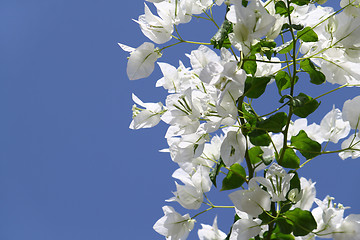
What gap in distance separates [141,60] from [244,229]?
38 centimetres

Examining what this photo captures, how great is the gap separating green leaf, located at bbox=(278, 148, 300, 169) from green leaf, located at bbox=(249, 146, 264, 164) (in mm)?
49

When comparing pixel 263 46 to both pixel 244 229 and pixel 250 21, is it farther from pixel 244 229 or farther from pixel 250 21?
pixel 244 229

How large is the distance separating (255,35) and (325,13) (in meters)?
0.24

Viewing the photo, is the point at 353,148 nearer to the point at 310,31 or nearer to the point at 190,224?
the point at 310,31

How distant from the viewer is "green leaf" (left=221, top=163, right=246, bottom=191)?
88 cm

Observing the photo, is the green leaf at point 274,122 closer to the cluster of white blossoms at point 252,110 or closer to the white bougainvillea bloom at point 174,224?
the cluster of white blossoms at point 252,110

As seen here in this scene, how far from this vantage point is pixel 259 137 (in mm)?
820

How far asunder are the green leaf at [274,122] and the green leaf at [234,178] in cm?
13

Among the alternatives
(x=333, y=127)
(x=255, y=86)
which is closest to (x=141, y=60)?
(x=255, y=86)

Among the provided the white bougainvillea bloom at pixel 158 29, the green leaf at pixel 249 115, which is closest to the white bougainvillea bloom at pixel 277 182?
the green leaf at pixel 249 115

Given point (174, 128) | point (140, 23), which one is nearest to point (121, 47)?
point (140, 23)

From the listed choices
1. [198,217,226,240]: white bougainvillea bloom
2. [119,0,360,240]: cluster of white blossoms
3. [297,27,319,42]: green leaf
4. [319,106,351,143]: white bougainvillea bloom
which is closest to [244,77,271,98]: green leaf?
[119,0,360,240]: cluster of white blossoms

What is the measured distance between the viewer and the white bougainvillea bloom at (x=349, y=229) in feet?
2.69

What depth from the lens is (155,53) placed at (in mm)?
863
